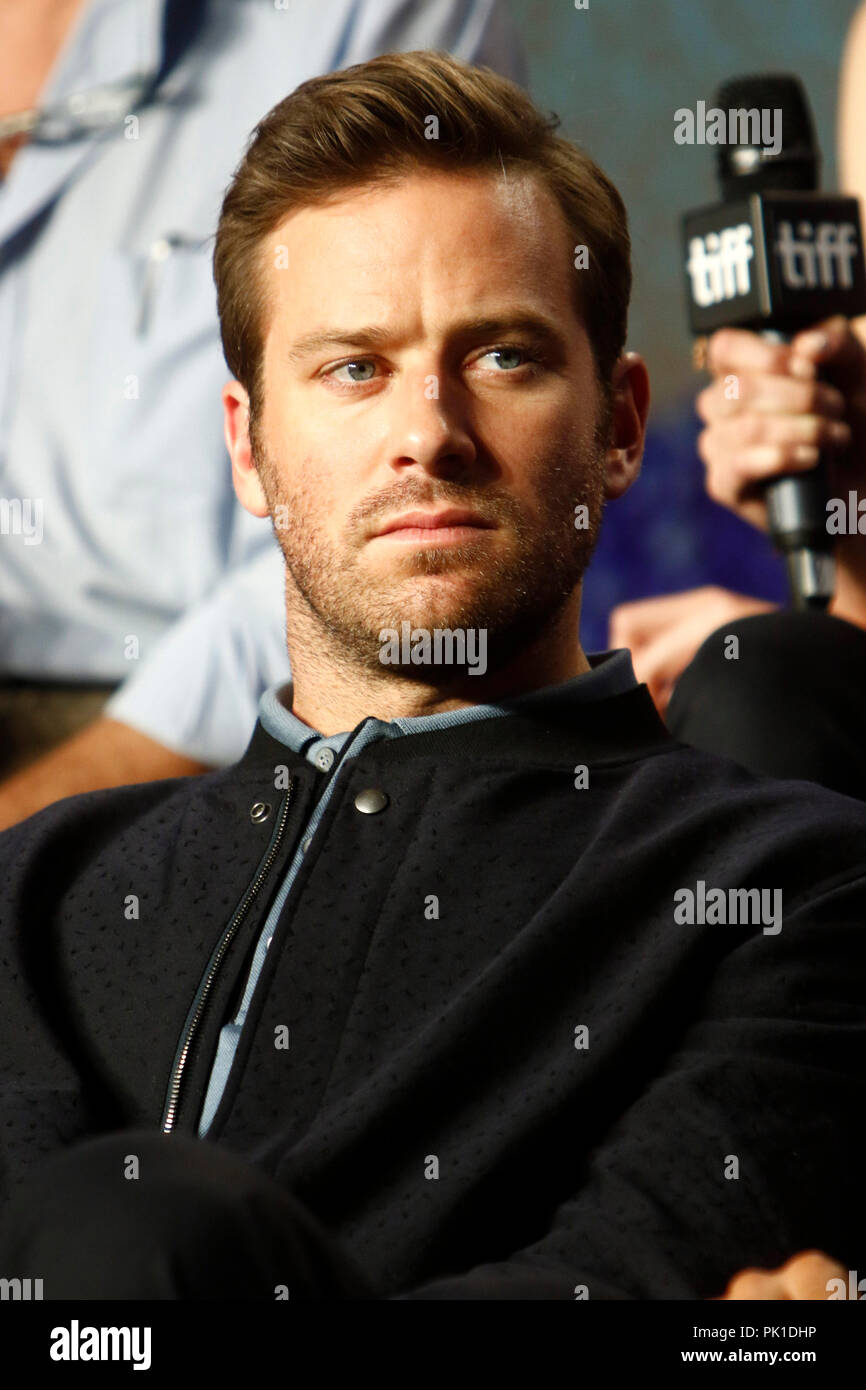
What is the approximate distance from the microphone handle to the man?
0.19 meters

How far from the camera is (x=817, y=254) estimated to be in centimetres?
121

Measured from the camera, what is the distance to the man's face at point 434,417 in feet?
3.06

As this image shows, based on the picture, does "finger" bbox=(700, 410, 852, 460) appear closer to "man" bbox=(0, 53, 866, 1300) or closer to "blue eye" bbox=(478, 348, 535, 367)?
"man" bbox=(0, 53, 866, 1300)

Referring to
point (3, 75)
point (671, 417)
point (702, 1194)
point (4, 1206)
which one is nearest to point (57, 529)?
point (3, 75)

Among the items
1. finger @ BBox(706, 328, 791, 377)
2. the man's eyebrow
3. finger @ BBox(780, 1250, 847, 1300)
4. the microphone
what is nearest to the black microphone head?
the microphone

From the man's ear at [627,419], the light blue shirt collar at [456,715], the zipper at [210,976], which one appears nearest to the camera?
the zipper at [210,976]

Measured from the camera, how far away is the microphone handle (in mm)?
1193

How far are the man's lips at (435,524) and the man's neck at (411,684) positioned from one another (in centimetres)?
8

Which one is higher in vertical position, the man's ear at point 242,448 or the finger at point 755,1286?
the man's ear at point 242,448

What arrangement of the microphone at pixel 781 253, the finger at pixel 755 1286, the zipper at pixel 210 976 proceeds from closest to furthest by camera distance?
the finger at pixel 755 1286
the zipper at pixel 210 976
the microphone at pixel 781 253

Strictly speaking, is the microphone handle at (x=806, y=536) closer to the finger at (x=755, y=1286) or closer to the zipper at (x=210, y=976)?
the zipper at (x=210, y=976)

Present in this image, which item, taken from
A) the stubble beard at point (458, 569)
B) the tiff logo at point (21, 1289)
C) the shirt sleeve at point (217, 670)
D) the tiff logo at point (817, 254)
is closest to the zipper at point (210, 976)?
the stubble beard at point (458, 569)

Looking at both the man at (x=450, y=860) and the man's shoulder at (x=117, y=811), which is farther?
the man's shoulder at (x=117, y=811)
